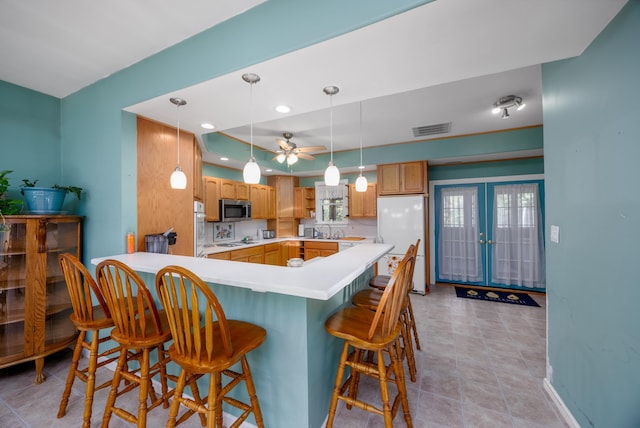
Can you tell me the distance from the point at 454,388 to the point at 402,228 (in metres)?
2.65

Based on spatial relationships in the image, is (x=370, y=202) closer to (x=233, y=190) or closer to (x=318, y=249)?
(x=318, y=249)

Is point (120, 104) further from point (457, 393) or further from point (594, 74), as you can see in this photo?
point (457, 393)

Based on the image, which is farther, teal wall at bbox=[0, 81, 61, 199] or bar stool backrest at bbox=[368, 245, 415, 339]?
teal wall at bbox=[0, 81, 61, 199]

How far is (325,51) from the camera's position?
1.49 m

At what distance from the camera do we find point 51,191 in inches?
89.5

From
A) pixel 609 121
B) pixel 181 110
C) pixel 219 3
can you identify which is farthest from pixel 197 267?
pixel 609 121

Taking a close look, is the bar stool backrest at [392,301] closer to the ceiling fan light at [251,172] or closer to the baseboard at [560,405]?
the ceiling fan light at [251,172]

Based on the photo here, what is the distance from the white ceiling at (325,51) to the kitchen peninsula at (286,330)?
130cm

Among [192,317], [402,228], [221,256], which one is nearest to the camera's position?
[192,317]

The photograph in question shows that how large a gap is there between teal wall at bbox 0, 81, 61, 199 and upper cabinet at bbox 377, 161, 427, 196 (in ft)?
13.6

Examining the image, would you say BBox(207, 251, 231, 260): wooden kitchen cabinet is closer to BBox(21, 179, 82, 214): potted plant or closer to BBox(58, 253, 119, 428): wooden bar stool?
BBox(21, 179, 82, 214): potted plant

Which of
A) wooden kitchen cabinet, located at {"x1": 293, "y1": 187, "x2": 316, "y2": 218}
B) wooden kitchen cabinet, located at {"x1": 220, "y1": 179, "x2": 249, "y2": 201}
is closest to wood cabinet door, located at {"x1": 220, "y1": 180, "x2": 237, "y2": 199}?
wooden kitchen cabinet, located at {"x1": 220, "y1": 179, "x2": 249, "y2": 201}

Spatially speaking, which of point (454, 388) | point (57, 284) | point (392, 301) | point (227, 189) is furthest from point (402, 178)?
point (57, 284)

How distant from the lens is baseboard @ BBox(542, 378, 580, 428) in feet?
5.35
